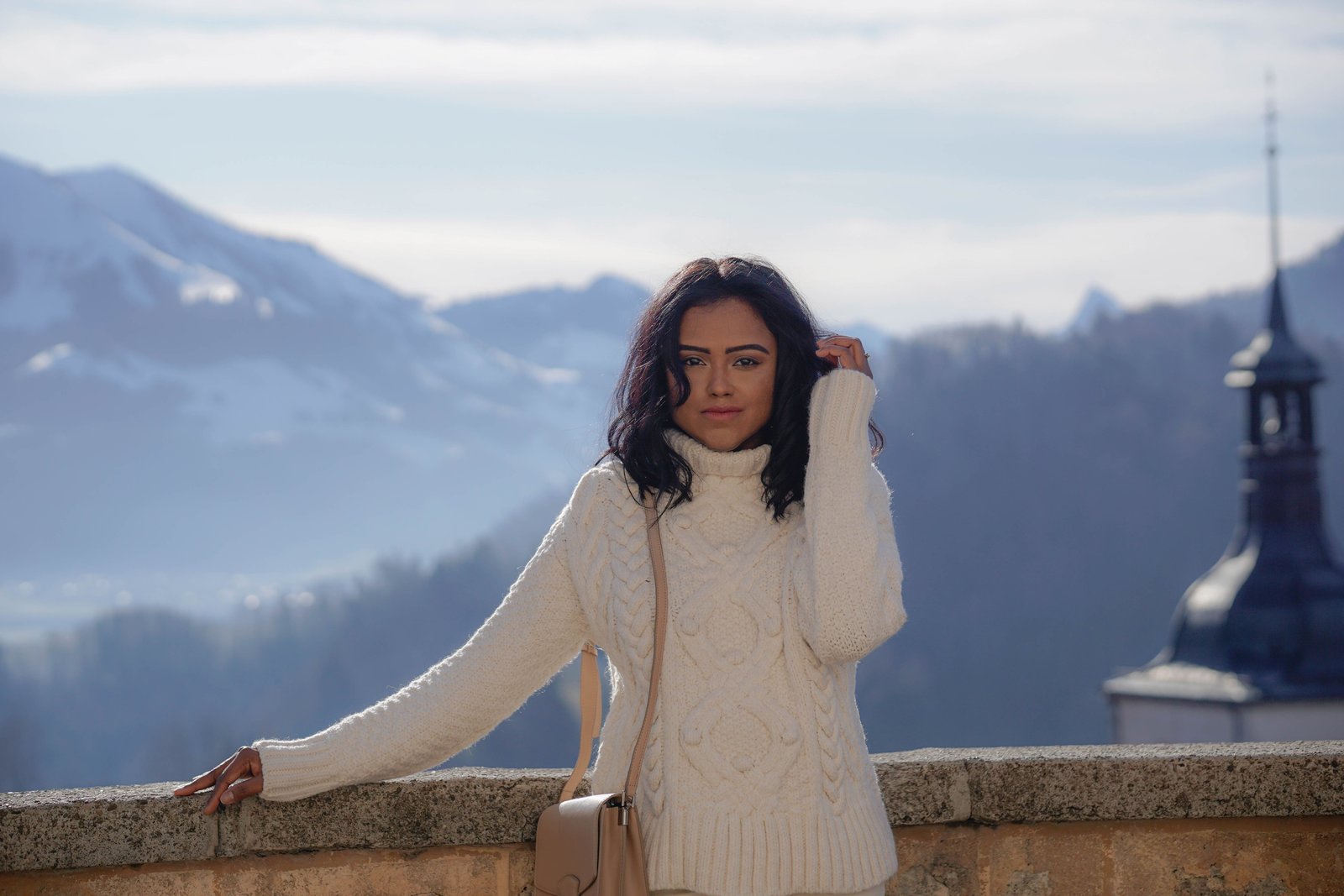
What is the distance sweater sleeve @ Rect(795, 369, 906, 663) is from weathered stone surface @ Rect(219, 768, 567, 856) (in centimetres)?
79

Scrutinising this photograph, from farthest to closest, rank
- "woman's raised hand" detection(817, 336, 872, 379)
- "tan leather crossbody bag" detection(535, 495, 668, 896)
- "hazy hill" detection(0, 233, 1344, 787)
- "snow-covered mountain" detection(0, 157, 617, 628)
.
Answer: "snow-covered mountain" detection(0, 157, 617, 628) → "hazy hill" detection(0, 233, 1344, 787) → "woman's raised hand" detection(817, 336, 872, 379) → "tan leather crossbody bag" detection(535, 495, 668, 896)

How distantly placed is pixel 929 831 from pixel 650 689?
3.16 ft

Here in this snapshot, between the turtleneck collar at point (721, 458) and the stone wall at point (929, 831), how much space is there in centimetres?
77

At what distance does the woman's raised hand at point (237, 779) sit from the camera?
2.89 meters

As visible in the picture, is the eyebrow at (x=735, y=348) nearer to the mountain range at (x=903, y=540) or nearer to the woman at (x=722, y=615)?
the woman at (x=722, y=615)

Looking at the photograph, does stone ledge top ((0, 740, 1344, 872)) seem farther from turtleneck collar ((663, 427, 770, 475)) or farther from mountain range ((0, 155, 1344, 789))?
mountain range ((0, 155, 1344, 789))

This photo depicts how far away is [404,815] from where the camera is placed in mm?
3068

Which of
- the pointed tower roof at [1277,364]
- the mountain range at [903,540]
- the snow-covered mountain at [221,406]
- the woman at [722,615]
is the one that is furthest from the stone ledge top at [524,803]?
the snow-covered mountain at [221,406]

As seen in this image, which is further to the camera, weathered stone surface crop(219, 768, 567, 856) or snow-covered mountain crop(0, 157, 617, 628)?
snow-covered mountain crop(0, 157, 617, 628)

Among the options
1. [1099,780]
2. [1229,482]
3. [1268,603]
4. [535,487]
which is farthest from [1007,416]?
[1099,780]

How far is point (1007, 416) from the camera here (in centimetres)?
8438

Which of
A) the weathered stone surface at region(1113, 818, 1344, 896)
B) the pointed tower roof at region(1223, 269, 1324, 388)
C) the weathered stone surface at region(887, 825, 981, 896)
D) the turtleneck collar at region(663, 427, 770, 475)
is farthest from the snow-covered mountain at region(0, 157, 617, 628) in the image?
the turtleneck collar at region(663, 427, 770, 475)

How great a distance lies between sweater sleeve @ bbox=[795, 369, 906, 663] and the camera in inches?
99.2

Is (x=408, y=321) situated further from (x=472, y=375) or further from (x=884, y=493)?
(x=884, y=493)
